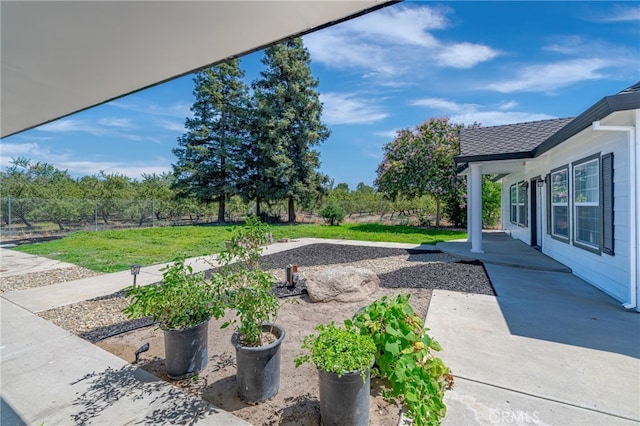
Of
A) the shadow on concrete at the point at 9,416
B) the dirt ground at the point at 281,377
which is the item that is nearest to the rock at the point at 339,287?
the dirt ground at the point at 281,377

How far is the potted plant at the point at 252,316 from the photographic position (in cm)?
220

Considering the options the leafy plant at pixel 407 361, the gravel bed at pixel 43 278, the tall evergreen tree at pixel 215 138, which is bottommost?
the gravel bed at pixel 43 278

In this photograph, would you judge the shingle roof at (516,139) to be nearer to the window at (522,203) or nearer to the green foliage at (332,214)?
the window at (522,203)

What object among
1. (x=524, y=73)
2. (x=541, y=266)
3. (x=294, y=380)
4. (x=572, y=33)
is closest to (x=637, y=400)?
(x=294, y=380)

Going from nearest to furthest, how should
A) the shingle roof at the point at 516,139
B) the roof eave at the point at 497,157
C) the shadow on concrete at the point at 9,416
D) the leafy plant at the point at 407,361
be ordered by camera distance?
the leafy plant at the point at 407,361 < the shadow on concrete at the point at 9,416 < the shingle roof at the point at 516,139 < the roof eave at the point at 497,157

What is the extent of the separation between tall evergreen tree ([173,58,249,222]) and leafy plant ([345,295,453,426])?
17776mm

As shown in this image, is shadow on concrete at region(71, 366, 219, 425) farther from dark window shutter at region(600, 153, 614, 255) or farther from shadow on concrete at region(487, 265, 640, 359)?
dark window shutter at region(600, 153, 614, 255)

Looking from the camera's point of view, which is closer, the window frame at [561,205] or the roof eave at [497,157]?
the window frame at [561,205]

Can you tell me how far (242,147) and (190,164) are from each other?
11.6ft

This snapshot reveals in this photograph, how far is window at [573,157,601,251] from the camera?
4945 millimetres

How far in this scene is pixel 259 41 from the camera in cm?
155

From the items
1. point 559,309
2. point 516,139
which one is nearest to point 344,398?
point 559,309

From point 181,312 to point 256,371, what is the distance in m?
0.88

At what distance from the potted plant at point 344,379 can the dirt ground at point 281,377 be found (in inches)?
9.1
